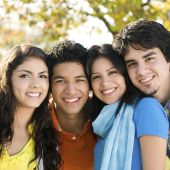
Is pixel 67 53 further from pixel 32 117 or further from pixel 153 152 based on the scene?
pixel 153 152

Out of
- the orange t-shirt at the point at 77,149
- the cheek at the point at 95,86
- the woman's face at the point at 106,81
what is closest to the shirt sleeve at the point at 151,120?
the woman's face at the point at 106,81

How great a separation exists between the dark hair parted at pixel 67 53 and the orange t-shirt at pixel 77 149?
2.13 ft

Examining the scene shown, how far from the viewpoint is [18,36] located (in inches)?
574

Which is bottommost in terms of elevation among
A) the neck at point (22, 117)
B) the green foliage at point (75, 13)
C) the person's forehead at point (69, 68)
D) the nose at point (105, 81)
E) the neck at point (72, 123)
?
the neck at point (72, 123)

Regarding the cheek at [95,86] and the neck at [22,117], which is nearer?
the cheek at [95,86]

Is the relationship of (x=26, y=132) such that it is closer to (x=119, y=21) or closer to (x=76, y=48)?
(x=76, y=48)

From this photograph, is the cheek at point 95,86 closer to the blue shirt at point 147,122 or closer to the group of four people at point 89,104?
the group of four people at point 89,104

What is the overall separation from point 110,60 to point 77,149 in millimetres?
971

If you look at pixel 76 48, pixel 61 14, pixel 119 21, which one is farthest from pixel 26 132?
pixel 61 14

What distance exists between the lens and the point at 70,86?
4301 millimetres

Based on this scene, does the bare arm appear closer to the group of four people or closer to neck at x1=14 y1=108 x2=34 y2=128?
the group of four people

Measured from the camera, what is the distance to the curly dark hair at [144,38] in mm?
3821

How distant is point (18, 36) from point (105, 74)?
10.9 metres

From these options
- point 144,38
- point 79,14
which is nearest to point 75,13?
point 79,14
